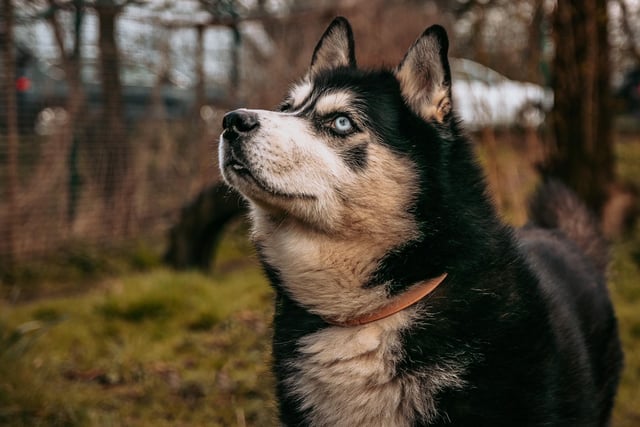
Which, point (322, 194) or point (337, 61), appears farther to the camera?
point (337, 61)

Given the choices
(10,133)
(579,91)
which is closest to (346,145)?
(579,91)

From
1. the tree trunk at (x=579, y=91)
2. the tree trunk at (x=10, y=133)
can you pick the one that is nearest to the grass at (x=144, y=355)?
the tree trunk at (x=10, y=133)

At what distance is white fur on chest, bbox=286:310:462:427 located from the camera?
99.3 inches

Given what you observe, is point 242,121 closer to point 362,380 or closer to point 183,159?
point 362,380

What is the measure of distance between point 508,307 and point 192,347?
10.3 feet

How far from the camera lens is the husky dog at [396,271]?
8.33 ft

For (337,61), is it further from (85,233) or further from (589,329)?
(85,233)

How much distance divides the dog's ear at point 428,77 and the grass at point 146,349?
5.39 ft

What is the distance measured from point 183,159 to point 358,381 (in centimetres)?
685

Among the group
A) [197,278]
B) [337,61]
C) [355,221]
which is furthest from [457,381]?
[197,278]

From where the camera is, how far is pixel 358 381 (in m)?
2.59

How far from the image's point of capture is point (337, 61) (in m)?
3.41

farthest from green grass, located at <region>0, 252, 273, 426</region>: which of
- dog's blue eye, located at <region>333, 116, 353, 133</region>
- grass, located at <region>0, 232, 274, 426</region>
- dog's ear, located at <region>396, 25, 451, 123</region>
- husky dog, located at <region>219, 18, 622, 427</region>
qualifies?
dog's ear, located at <region>396, 25, 451, 123</region>

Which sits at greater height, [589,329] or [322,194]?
[322,194]
